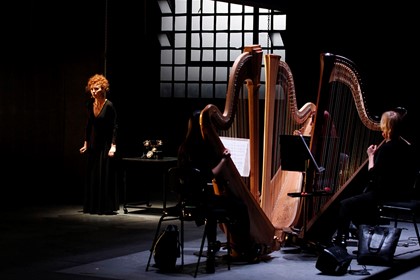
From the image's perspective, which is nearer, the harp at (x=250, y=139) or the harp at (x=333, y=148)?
the harp at (x=250, y=139)

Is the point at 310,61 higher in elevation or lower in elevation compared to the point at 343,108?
higher

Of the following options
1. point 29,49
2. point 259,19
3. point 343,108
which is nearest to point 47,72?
point 29,49

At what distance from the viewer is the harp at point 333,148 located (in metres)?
6.44

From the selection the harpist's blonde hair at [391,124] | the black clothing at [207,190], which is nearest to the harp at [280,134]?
the black clothing at [207,190]

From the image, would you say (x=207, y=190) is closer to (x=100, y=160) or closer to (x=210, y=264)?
(x=210, y=264)

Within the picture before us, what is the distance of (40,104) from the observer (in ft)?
33.4

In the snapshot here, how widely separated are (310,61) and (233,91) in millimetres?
4359

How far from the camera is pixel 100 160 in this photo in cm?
898

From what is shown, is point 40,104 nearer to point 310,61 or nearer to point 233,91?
point 310,61

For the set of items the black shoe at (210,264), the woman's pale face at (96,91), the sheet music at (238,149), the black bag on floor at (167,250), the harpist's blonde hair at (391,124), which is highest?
the woman's pale face at (96,91)

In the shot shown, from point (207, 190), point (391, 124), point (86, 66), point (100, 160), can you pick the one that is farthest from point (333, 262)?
point (86, 66)

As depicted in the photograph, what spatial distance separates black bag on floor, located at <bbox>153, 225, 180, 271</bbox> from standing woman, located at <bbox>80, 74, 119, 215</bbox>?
10.5 ft

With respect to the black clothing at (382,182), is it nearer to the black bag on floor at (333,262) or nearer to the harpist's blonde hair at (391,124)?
the harpist's blonde hair at (391,124)

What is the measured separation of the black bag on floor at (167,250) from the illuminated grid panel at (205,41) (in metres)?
5.22
